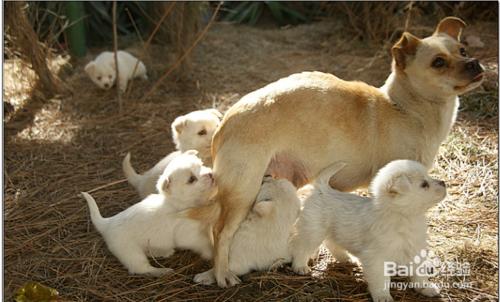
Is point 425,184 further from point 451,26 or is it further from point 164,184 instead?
point 164,184

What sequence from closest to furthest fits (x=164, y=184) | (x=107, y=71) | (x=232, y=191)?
(x=232, y=191), (x=164, y=184), (x=107, y=71)

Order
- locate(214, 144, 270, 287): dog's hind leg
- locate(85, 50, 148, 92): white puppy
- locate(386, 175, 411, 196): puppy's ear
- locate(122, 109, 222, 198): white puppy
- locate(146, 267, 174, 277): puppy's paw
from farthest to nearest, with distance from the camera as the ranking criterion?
locate(85, 50, 148, 92): white puppy → locate(122, 109, 222, 198): white puppy → locate(146, 267, 174, 277): puppy's paw → locate(214, 144, 270, 287): dog's hind leg → locate(386, 175, 411, 196): puppy's ear

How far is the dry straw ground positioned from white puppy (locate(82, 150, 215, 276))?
0.53 feet

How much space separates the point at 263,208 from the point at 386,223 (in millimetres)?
764

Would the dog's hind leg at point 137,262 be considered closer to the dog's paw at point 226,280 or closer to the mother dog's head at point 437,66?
the dog's paw at point 226,280

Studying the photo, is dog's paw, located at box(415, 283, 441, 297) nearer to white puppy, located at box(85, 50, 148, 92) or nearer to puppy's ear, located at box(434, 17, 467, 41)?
puppy's ear, located at box(434, 17, 467, 41)

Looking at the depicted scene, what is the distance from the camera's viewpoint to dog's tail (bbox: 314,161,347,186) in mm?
3844

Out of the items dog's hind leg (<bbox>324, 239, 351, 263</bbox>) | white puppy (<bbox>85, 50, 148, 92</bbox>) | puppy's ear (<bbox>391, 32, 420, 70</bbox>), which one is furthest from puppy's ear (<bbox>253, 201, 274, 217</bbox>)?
white puppy (<bbox>85, 50, 148, 92</bbox>)

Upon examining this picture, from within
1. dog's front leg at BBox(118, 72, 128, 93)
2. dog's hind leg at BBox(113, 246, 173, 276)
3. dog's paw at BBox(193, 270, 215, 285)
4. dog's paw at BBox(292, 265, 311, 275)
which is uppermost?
dog's front leg at BBox(118, 72, 128, 93)

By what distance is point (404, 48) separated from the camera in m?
3.96

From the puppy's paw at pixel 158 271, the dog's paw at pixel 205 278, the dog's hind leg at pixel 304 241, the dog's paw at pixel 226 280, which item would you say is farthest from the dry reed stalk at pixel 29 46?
the dog's hind leg at pixel 304 241

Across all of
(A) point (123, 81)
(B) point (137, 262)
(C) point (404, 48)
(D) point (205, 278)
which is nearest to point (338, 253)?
(D) point (205, 278)

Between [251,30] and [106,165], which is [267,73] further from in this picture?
[106,165]

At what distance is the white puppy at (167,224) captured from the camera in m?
3.79
